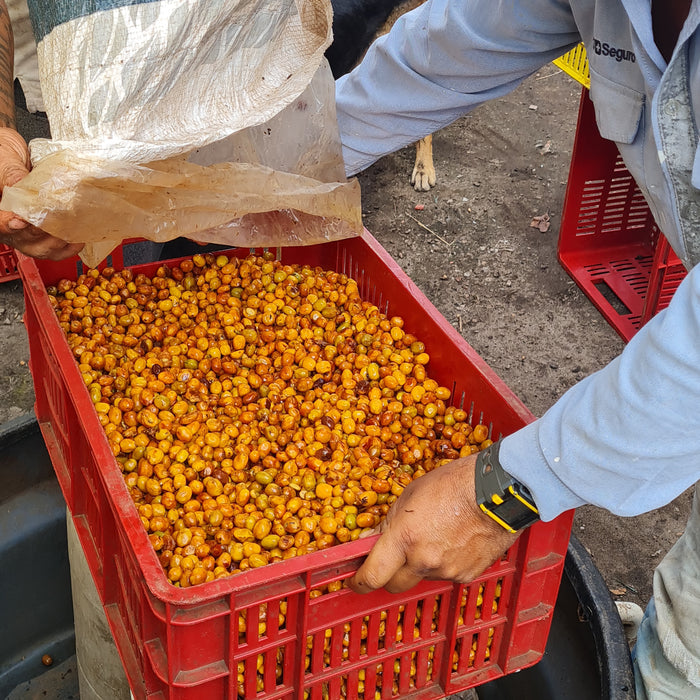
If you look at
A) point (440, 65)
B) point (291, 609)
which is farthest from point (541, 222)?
point (291, 609)

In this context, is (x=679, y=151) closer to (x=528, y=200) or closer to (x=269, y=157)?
(x=269, y=157)

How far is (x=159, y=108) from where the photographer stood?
4.88ft

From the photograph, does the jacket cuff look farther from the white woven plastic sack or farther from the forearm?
the forearm

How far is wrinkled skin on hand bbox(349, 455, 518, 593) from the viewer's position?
1.31 m

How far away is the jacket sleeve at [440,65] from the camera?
1.77 meters

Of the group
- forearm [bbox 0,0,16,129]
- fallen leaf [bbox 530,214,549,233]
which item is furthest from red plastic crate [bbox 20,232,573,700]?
fallen leaf [bbox 530,214,549,233]

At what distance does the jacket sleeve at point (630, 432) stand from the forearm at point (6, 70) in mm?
1614

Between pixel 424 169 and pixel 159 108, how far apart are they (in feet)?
10.9

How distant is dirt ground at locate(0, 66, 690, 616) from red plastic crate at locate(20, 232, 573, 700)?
4.33ft

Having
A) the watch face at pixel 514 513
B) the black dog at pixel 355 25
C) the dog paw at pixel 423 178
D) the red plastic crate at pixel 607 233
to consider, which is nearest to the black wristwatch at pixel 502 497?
the watch face at pixel 514 513

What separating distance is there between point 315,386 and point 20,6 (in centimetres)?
206

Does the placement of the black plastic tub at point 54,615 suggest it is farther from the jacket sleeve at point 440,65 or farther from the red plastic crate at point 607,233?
the red plastic crate at point 607,233

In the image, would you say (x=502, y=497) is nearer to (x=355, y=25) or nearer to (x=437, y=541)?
(x=437, y=541)

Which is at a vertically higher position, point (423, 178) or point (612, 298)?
point (423, 178)
